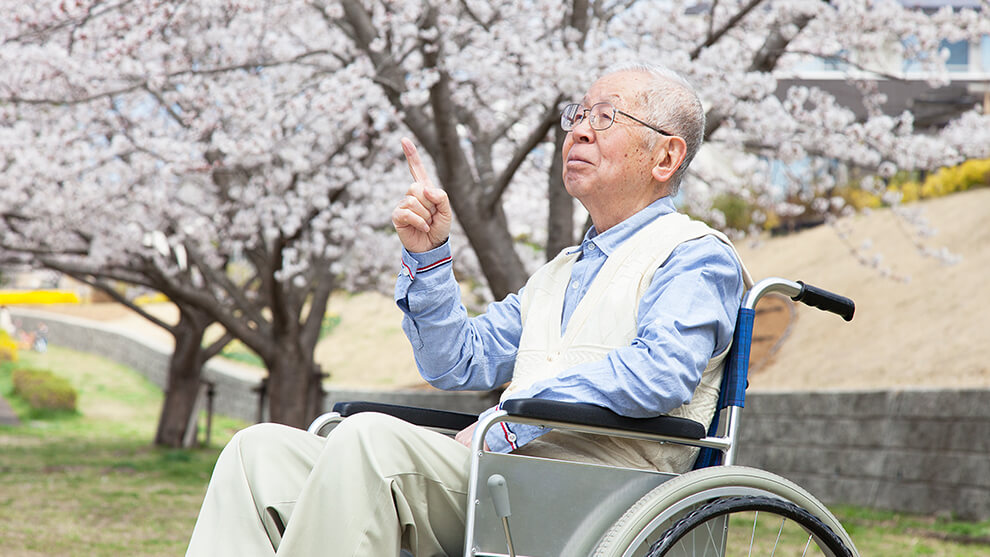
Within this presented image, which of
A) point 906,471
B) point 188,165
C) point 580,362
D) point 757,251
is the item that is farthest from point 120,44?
point 757,251

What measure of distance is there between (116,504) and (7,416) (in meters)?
8.10

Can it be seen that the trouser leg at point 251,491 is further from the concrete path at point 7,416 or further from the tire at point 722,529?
the concrete path at point 7,416

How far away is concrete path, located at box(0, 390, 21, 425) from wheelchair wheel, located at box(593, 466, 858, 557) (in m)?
12.6

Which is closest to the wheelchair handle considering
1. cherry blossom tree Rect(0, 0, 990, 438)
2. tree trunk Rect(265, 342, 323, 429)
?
cherry blossom tree Rect(0, 0, 990, 438)

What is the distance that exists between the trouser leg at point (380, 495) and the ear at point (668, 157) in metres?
0.72

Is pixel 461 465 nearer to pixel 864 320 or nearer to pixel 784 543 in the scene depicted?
pixel 784 543

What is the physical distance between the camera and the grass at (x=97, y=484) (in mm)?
4621

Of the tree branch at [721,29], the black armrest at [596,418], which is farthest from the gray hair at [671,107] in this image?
the tree branch at [721,29]

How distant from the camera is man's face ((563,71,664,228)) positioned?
2.05m

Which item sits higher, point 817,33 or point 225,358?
point 817,33

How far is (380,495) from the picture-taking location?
164cm

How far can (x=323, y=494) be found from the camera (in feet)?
5.33

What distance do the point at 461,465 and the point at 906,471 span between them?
4.76m

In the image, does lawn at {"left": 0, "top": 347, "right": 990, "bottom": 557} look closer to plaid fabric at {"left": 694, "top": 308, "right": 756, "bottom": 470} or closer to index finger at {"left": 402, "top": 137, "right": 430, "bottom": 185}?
plaid fabric at {"left": 694, "top": 308, "right": 756, "bottom": 470}
